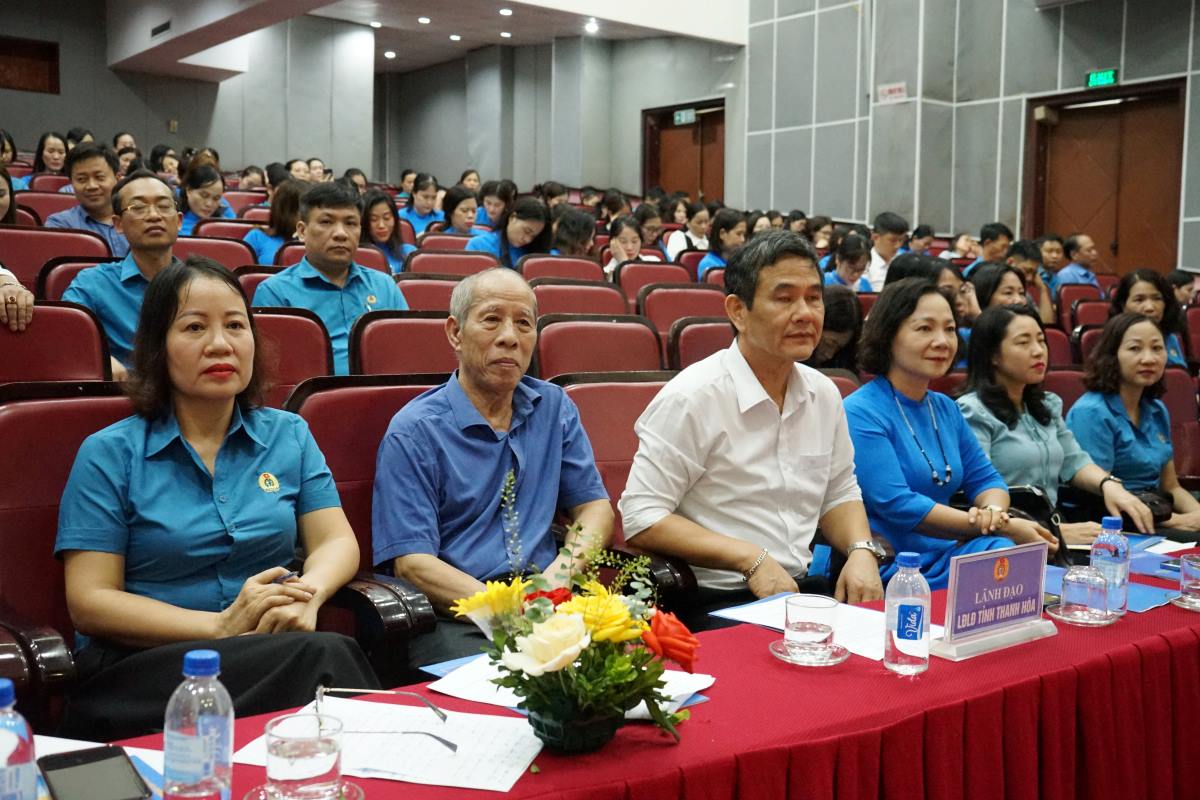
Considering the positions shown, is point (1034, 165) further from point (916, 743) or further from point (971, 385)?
point (916, 743)

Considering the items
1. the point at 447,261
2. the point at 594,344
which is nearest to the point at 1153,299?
the point at 594,344

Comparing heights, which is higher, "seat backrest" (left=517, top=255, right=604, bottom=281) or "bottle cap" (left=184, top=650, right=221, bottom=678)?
"seat backrest" (left=517, top=255, right=604, bottom=281)

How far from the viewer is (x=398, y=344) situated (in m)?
3.00

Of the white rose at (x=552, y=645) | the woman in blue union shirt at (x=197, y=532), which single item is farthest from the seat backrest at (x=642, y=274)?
the white rose at (x=552, y=645)

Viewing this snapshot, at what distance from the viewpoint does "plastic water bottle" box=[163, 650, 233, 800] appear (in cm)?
101

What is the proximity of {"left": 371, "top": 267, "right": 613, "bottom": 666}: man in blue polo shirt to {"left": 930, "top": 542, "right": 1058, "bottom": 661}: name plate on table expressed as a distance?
2.37 ft

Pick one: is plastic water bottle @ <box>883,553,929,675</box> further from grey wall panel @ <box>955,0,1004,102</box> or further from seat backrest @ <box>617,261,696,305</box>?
grey wall panel @ <box>955,0,1004,102</box>

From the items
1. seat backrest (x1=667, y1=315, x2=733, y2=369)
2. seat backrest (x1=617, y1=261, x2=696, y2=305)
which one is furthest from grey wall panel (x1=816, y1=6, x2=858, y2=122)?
seat backrest (x1=667, y1=315, x2=733, y2=369)

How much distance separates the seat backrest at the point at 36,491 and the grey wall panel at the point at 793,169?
441 inches

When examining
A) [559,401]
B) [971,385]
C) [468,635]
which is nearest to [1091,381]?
[971,385]

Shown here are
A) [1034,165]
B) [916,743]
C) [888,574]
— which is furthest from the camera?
[1034,165]

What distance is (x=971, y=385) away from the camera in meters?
3.02

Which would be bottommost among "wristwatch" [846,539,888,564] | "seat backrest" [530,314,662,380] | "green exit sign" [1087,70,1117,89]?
"wristwatch" [846,539,888,564]

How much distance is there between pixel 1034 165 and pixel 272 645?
10.8 metres
